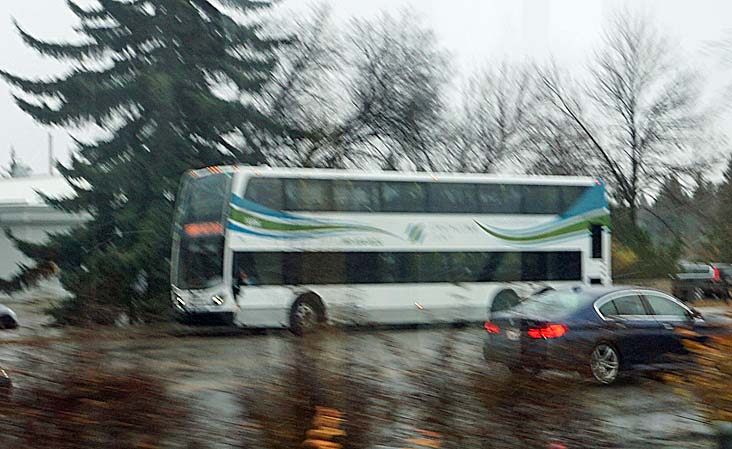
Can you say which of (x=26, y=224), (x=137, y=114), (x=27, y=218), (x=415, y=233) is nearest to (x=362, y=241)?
(x=415, y=233)

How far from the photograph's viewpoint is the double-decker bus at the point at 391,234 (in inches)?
821

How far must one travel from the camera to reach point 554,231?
24.4m

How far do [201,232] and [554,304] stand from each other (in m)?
10.3

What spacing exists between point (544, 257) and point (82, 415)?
20152mm

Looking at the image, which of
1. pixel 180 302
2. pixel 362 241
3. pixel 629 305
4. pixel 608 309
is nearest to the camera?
pixel 608 309

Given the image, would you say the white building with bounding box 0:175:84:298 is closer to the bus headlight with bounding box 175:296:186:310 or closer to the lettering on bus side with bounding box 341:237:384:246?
the bus headlight with bounding box 175:296:186:310

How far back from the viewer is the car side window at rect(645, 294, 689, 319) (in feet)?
44.4

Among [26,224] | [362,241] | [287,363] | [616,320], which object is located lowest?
[616,320]

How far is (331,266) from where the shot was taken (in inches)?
292

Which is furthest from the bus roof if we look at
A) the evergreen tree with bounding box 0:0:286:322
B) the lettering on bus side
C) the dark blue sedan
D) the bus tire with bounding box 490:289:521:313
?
the dark blue sedan

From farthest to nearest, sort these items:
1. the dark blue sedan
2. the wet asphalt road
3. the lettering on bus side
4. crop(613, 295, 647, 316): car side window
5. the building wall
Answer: the building wall → the lettering on bus side → crop(613, 295, 647, 316): car side window → the dark blue sedan → the wet asphalt road

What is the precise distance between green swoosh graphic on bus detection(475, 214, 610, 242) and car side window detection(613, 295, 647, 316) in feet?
33.6

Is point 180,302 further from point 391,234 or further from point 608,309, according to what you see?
point 608,309

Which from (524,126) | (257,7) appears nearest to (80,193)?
(257,7)
